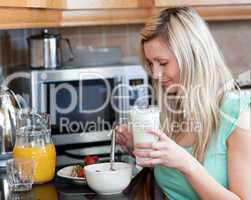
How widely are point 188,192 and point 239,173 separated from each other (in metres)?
0.20

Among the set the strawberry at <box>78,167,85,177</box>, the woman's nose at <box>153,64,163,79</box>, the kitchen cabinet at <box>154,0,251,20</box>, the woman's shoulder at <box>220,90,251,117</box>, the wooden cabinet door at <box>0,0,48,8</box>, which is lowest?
the strawberry at <box>78,167,85,177</box>

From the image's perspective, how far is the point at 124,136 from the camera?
1.89 meters

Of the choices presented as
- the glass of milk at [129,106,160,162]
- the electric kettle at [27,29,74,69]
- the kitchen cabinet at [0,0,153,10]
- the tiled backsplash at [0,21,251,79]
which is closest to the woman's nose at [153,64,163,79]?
the glass of milk at [129,106,160,162]

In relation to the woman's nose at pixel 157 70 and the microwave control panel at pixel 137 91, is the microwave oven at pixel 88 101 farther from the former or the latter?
the woman's nose at pixel 157 70

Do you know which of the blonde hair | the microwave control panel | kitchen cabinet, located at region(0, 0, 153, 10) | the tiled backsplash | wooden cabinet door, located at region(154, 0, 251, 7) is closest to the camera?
the blonde hair

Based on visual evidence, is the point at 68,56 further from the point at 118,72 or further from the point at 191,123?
the point at 191,123

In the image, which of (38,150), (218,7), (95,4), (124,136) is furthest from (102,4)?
(38,150)

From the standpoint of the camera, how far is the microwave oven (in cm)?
225

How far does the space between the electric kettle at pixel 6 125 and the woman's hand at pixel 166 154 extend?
629 millimetres

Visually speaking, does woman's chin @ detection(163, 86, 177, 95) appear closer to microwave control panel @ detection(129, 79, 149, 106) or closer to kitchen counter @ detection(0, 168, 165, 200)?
kitchen counter @ detection(0, 168, 165, 200)

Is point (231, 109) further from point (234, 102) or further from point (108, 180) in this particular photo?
point (108, 180)

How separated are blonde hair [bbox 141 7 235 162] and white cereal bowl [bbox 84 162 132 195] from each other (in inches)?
8.2

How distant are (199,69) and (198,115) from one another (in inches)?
5.0

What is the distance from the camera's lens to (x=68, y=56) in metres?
2.60
